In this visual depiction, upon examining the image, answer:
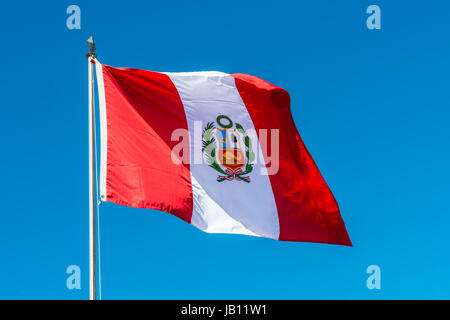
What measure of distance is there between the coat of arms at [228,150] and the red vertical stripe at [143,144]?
0.74 m

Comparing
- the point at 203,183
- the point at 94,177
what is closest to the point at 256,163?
the point at 203,183

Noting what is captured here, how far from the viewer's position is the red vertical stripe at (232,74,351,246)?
1817cm

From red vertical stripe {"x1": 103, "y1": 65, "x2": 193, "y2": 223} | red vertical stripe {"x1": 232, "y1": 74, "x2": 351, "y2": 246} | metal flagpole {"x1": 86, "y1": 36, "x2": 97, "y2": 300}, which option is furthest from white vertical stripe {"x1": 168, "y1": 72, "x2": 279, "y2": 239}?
metal flagpole {"x1": 86, "y1": 36, "x2": 97, "y2": 300}

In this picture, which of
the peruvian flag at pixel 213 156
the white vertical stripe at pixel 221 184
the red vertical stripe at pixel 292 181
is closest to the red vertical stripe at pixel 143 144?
the peruvian flag at pixel 213 156

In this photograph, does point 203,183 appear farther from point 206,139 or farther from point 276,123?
point 276,123

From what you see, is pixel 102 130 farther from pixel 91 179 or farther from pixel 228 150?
pixel 228 150

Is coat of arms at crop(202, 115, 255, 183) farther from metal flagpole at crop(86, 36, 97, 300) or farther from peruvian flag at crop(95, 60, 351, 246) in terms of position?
metal flagpole at crop(86, 36, 97, 300)

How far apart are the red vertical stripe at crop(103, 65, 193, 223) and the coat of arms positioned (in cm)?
74

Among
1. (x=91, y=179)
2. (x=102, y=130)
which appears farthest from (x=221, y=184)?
(x=91, y=179)

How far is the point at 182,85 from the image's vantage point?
59.0 feet

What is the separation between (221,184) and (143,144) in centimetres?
230

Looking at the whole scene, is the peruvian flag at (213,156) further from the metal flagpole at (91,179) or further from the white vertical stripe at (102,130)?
the metal flagpole at (91,179)

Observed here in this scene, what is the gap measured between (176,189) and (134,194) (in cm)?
123

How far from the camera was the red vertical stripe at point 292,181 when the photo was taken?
18172mm
